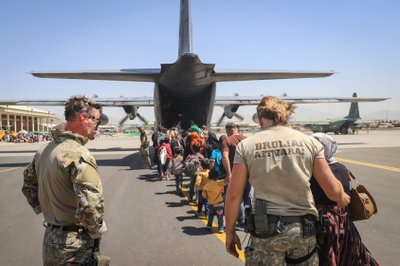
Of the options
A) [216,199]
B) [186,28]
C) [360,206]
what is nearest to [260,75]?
[186,28]

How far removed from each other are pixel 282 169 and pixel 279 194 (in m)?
0.19

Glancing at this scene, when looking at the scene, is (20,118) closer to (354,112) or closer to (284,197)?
(354,112)

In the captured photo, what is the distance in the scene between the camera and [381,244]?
5.04m

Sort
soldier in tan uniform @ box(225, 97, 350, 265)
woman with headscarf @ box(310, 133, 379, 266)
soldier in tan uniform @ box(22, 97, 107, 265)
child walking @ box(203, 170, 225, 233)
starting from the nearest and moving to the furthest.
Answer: soldier in tan uniform @ box(22, 97, 107, 265) < soldier in tan uniform @ box(225, 97, 350, 265) < woman with headscarf @ box(310, 133, 379, 266) < child walking @ box(203, 170, 225, 233)

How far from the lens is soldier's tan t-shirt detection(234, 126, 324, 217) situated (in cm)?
252

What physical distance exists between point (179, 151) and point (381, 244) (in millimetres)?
6268

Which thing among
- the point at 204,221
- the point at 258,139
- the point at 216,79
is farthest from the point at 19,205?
the point at 216,79

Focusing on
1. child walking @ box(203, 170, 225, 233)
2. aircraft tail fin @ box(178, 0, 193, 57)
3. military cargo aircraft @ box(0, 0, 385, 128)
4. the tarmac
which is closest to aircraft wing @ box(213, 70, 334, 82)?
military cargo aircraft @ box(0, 0, 385, 128)

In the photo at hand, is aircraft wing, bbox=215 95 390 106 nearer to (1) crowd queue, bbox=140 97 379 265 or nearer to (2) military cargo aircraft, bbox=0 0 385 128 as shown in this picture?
(2) military cargo aircraft, bbox=0 0 385 128

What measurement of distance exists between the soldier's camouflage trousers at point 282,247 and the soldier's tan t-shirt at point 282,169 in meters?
0.14

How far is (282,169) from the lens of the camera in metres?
2.52

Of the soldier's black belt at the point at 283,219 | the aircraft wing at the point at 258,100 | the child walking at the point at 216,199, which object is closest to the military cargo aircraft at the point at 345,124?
the aircraft wing at the point at 258,100

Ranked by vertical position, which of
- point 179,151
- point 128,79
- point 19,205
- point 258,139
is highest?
point 128,79

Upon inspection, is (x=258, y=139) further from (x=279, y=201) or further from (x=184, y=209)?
(x=184, y=209)
